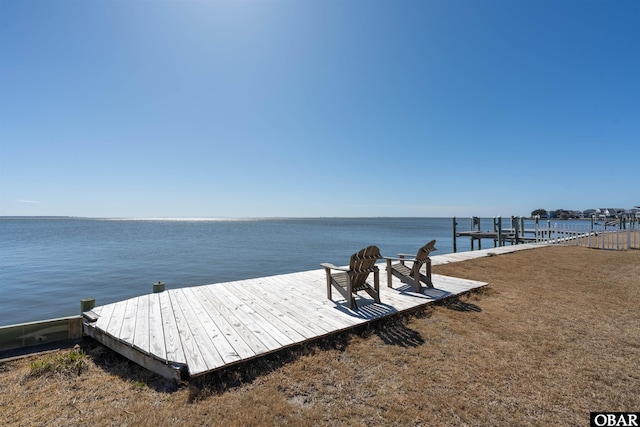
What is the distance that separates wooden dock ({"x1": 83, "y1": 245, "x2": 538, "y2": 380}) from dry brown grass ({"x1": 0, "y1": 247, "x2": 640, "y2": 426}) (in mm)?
180

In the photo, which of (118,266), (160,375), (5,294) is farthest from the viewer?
(118,266)

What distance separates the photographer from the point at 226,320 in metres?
4.40

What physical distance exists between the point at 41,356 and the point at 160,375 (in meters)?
2.17

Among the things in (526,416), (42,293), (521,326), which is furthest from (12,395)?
(42,293)

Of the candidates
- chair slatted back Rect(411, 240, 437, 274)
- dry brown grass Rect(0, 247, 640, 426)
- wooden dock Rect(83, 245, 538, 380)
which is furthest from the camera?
chair slatted back Rect(411, 240, 437, 274)

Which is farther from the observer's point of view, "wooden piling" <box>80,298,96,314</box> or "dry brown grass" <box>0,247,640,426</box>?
"wooden piling" <box>80,298,96,314</box>

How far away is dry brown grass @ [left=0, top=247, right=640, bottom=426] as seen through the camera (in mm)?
2559

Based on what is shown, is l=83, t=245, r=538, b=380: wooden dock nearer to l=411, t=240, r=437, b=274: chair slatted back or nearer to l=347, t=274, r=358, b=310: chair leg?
l=347, t=274, r=358, b=310: chair leg

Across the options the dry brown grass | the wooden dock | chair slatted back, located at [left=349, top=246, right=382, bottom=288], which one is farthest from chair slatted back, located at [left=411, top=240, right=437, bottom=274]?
the dry brown grass

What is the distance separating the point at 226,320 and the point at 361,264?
2.34 metres

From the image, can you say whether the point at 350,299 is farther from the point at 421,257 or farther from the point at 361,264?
the point at 421,257

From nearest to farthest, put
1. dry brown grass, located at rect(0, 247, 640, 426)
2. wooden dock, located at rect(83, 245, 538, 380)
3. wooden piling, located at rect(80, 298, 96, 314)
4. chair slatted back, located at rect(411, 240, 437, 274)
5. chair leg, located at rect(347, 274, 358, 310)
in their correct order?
dry brown grass, located at rect(0, 247, 640, 426), wooden dock, located at rect(83, 245, 538, 380), wooden piling, located at rect(80, 298, 96, 314), chair leg, located at rect(347, 274, 358, 310), chair slatted back, located at rect(411, 240, 437, 274)

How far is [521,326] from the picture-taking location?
175 inches

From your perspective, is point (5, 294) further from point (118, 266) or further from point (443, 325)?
point (443, 325)
